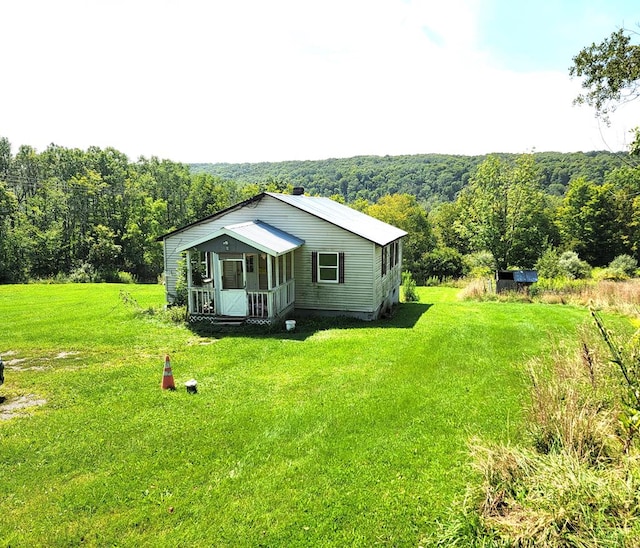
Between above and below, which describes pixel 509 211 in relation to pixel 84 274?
above

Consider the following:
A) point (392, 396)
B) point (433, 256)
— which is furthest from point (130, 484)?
point (433, 256)

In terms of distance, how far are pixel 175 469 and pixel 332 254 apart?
11.5 m

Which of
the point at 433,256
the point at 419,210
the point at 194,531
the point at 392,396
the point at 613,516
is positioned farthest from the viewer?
the point at 419,210

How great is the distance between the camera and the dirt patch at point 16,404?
782cm

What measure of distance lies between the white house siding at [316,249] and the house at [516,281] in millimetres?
10409

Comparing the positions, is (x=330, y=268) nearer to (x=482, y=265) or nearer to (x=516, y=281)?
(x=516, y=281)

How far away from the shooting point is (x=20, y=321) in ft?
50.9

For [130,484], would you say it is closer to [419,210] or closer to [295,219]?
[295,219]

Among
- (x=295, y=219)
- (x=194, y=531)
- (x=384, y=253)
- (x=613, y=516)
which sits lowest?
(x=194, y=531)

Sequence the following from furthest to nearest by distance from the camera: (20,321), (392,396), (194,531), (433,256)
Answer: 1. (433,256)
2. (20,321)
3. (392,396)
4. (194,531)

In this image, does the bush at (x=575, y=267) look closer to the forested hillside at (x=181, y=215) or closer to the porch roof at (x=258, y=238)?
the forested hillside at (x=181, y=215)

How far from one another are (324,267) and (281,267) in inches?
69.0

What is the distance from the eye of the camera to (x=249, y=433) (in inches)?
277

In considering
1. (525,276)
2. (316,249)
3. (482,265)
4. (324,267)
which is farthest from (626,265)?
(316,249)
